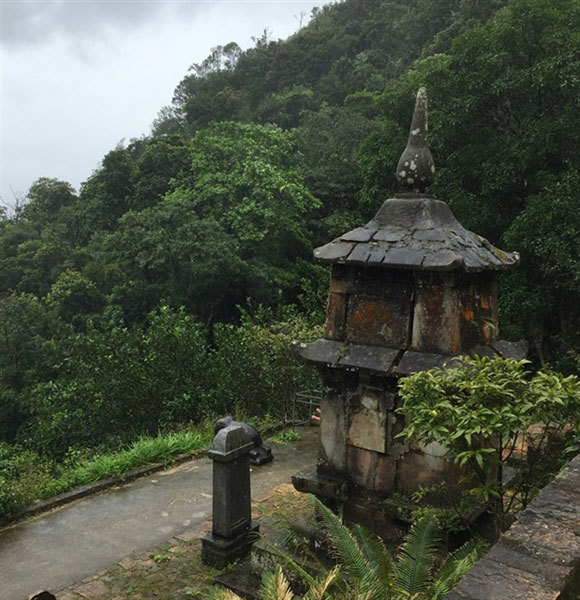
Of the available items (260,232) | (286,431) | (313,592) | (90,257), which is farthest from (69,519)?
(90,257)

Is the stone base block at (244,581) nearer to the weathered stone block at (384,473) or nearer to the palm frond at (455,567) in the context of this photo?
the weathered stone block at (384,473)

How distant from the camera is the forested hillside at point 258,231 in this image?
36.0 ft

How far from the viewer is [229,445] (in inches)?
204

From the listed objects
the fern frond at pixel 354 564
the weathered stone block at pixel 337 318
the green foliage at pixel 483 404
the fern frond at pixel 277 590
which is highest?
the weathered stone block at pixel 337 318

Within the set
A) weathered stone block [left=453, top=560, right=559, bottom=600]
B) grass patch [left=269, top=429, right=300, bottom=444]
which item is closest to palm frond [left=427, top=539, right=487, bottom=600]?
weathered stone block [left=453, top=560, right=559, bottom=600]

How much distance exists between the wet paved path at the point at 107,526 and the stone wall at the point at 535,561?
4366mm

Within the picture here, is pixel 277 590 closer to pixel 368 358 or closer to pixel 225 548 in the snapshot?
pixel 368 358

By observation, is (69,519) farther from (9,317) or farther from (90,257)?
(90,257)

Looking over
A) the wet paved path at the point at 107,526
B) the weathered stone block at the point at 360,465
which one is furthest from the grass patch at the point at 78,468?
the weathered stone block at the point at 360,465

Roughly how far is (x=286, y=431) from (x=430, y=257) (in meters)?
6.80

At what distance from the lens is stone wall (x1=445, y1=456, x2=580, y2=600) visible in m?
1.98

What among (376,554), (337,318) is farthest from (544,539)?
(337,318)

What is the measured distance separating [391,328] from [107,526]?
445cm

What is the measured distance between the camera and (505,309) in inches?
492
